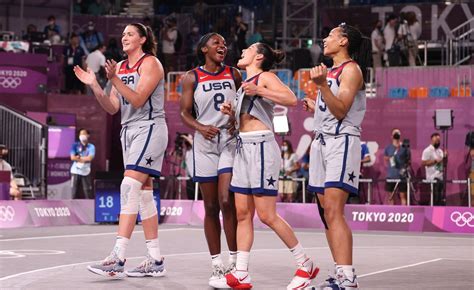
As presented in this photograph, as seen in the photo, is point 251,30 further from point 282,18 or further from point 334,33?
point 334,33

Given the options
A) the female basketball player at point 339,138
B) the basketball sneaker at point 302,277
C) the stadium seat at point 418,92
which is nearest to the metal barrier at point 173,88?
the stadium seat at point 418,92

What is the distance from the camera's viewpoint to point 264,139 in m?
10.6

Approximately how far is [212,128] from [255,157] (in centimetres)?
64

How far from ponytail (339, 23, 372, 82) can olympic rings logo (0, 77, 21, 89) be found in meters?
18.9

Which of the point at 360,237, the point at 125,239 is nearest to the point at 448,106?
the point at 360,237

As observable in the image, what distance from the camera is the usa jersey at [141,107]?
11641 millimetres

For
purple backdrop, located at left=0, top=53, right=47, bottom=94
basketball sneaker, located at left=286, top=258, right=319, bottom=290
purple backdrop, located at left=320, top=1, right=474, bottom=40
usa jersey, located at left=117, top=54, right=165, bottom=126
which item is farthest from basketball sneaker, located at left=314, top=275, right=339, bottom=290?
purple backdrop, located at left=320, top=1, right=474, bottom=40

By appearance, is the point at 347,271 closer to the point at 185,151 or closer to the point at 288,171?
the point at 288,171

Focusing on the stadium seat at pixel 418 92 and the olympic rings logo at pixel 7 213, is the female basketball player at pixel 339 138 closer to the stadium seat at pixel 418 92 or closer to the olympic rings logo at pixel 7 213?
the olympic rings logo at pixel 7 213

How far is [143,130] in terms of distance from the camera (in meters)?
11.6

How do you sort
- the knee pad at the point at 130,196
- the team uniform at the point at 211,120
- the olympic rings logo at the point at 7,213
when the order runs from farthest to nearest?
the olympic rings logo at the point at 7,213 < the knee pad at the point at 130,196 < the team uniform at the point at 211,120

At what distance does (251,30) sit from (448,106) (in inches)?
380

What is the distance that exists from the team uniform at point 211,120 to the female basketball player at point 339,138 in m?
1.17

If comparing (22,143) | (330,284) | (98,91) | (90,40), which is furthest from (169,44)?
(330,284)
